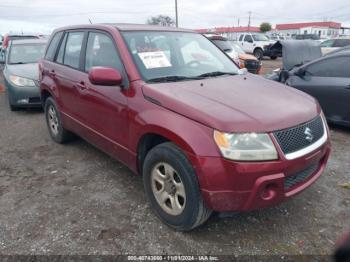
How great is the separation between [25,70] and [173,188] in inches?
229

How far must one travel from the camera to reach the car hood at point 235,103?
2418mm

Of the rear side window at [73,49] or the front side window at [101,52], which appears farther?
the rear side window at [73,49]

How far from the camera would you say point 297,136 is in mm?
2557

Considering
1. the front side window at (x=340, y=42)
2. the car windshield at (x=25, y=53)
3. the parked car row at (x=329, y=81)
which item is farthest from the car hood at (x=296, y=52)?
the front side window at (x=340, y=42)

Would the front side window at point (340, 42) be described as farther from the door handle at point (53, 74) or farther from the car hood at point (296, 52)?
the door handle at point (53, 74)

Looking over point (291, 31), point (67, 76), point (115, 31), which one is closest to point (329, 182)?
point (115, 31)

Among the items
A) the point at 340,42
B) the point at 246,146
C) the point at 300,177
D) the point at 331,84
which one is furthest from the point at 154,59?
the point at 340,42

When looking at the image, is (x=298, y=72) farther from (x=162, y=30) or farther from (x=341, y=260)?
(x=341, y=260)

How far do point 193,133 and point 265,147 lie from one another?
0.54 meters

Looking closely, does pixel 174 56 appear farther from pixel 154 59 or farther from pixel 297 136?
pixel 297 136

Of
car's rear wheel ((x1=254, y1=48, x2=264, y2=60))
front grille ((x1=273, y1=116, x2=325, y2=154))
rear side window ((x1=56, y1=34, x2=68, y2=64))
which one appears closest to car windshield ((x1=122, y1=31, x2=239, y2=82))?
front grille ((x1=273, y1=116, x2=325, y2=154))

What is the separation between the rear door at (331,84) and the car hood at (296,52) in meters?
1.49

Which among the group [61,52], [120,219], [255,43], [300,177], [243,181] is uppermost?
[61,52]

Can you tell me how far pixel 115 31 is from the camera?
3439mm
